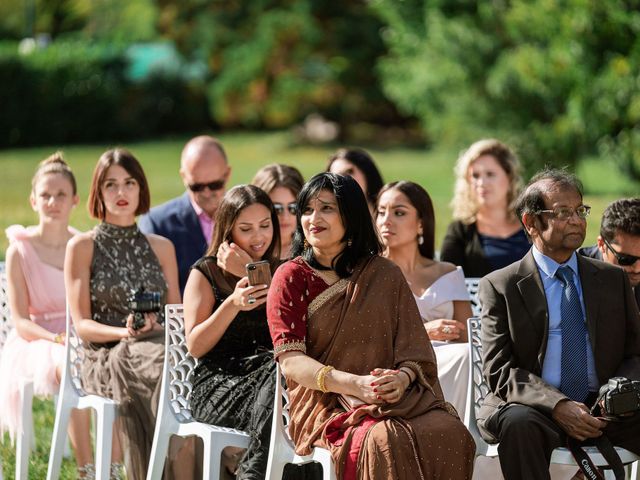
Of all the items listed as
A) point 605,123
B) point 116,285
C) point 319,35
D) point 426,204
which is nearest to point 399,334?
point 426,204

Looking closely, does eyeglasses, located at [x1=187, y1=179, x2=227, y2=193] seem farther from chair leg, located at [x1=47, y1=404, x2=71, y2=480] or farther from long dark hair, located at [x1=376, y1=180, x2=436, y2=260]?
chair leg, located at [x1=47, y1=404, x2=71, y2=480]

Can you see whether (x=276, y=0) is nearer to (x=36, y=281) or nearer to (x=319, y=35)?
(x=319, y=35)

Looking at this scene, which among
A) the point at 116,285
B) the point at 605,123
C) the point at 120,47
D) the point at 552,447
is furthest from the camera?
the point at 120,47

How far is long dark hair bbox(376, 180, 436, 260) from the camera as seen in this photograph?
5930mm

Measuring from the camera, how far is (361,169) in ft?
22.6

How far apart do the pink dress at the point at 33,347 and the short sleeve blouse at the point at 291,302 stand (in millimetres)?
1817

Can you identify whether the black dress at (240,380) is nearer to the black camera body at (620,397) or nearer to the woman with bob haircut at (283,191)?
the woman with bob haircut at (283,191)

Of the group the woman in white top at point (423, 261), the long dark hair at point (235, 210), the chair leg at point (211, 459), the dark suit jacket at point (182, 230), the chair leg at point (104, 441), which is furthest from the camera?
the dark suit jacket at point (182, 230)

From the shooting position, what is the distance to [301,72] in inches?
1151

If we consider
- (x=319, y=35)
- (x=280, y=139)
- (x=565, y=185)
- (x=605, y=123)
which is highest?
(x=319, y=35)

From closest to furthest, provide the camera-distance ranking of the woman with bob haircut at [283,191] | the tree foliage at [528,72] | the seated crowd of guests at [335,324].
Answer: the seated crowd of guests at [335,324]
the woman with bob haircut at [283,191]
the tree foliage at [528,72]

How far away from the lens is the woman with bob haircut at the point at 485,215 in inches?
272

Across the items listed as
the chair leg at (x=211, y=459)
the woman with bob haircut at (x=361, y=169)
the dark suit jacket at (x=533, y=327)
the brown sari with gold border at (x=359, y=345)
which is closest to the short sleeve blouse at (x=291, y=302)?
the brown sari with gold border at (x=359, y=345)

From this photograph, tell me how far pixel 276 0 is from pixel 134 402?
24.9 m
